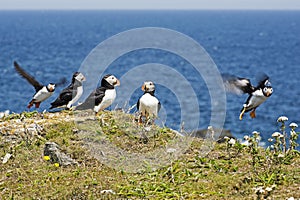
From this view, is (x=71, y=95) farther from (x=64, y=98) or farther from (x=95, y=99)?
(x=95, y=99)

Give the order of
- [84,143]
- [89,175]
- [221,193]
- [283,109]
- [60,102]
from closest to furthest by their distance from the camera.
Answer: [221,193] → [89,175] → [84,143] → [60,102] → [283,109]

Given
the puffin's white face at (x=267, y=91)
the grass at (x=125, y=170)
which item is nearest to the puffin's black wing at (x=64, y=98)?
the grass at (x=125, y=170)

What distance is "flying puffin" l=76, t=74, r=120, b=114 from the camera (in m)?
10.9

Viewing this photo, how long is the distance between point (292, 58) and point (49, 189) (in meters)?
77.3

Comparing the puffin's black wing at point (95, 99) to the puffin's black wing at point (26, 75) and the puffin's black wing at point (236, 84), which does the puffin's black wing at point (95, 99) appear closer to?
the puffin's black wing at point (26, 75)

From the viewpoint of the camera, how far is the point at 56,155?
8.84 metres

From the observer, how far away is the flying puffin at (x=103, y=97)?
10.9 m

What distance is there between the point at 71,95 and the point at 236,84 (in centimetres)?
408

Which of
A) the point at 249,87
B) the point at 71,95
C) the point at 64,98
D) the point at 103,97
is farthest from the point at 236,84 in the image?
the point at 64,98

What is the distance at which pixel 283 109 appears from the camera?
4022cm

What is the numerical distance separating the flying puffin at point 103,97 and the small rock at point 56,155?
7.20 feet

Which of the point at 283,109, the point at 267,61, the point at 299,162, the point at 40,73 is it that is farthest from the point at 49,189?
the point at 267,61

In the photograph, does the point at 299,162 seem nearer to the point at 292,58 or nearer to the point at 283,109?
the point at 283,109

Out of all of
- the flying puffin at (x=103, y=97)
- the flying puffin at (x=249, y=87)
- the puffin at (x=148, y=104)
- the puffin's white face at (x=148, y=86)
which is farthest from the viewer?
the flying puffin at (x=103, y=97)
